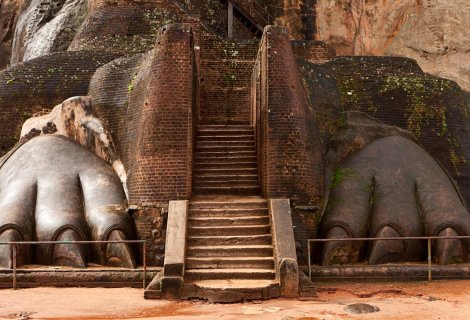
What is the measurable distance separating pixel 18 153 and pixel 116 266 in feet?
11.5

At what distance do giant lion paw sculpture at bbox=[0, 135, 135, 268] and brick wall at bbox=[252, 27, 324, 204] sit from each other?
8.63 feet

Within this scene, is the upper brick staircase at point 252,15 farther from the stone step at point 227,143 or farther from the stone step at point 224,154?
the stone step at point 224,154

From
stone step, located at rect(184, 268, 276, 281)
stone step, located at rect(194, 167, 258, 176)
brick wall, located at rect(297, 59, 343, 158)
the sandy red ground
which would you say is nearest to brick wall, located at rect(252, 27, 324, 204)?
stone step, located at rect(194, 167, 258, 176)

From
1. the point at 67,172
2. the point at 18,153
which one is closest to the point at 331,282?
the point at 67,172

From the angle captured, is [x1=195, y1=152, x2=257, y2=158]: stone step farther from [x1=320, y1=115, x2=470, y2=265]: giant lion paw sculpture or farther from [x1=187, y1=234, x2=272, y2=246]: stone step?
[x1=187, y1=234, x2=272, y2=246]: stone step

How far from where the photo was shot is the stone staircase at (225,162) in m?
12.9

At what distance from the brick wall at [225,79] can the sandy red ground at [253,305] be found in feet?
23.4

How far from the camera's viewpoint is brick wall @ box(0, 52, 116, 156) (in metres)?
14.6

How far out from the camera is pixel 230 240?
10.9m

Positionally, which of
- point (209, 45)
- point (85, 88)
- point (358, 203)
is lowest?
point (358, 203)

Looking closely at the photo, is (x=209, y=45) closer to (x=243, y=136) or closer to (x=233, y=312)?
(x=243, y=136)

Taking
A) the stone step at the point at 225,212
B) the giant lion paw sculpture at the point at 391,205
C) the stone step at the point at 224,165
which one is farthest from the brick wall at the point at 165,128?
the giant lion paw sculpture at the point at 391,205

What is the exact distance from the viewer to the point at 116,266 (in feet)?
37.4

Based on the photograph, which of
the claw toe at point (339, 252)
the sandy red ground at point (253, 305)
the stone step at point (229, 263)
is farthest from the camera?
the claw toe at point (339, 252)
